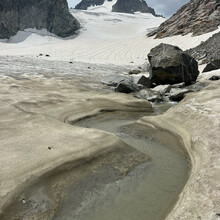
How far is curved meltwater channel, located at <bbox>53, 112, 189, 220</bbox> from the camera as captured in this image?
13.2ft

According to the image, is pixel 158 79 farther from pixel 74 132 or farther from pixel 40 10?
pixel 40 10

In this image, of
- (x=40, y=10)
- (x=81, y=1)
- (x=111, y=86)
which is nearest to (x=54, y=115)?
(x=111, y=86)

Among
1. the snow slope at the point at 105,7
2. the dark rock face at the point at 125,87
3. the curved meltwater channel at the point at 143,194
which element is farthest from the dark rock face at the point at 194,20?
the snow slope at the point at 105,7

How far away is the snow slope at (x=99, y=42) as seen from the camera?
32.0 m

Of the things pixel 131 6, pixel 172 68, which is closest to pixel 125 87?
pixel 172 68

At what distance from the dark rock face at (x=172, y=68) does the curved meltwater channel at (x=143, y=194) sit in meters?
8.65

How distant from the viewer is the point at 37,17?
52.2 meters

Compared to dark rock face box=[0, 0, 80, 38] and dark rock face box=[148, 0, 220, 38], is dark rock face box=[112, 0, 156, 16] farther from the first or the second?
dark rock face box=[148, 0, 220, 38]

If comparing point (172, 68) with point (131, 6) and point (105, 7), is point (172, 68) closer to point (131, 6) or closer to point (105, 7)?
point (131, 6)

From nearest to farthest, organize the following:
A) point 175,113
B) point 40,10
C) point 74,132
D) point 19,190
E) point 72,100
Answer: point 19,190
point 74,132
point 175,113
point 72,100
point 40,10

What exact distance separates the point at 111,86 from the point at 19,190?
36.7 feet

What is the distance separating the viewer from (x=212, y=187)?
407 centimetres

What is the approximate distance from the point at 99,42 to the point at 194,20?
15.6 meters

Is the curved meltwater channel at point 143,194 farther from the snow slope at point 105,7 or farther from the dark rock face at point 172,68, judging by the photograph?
the snow slope at point 105,7
